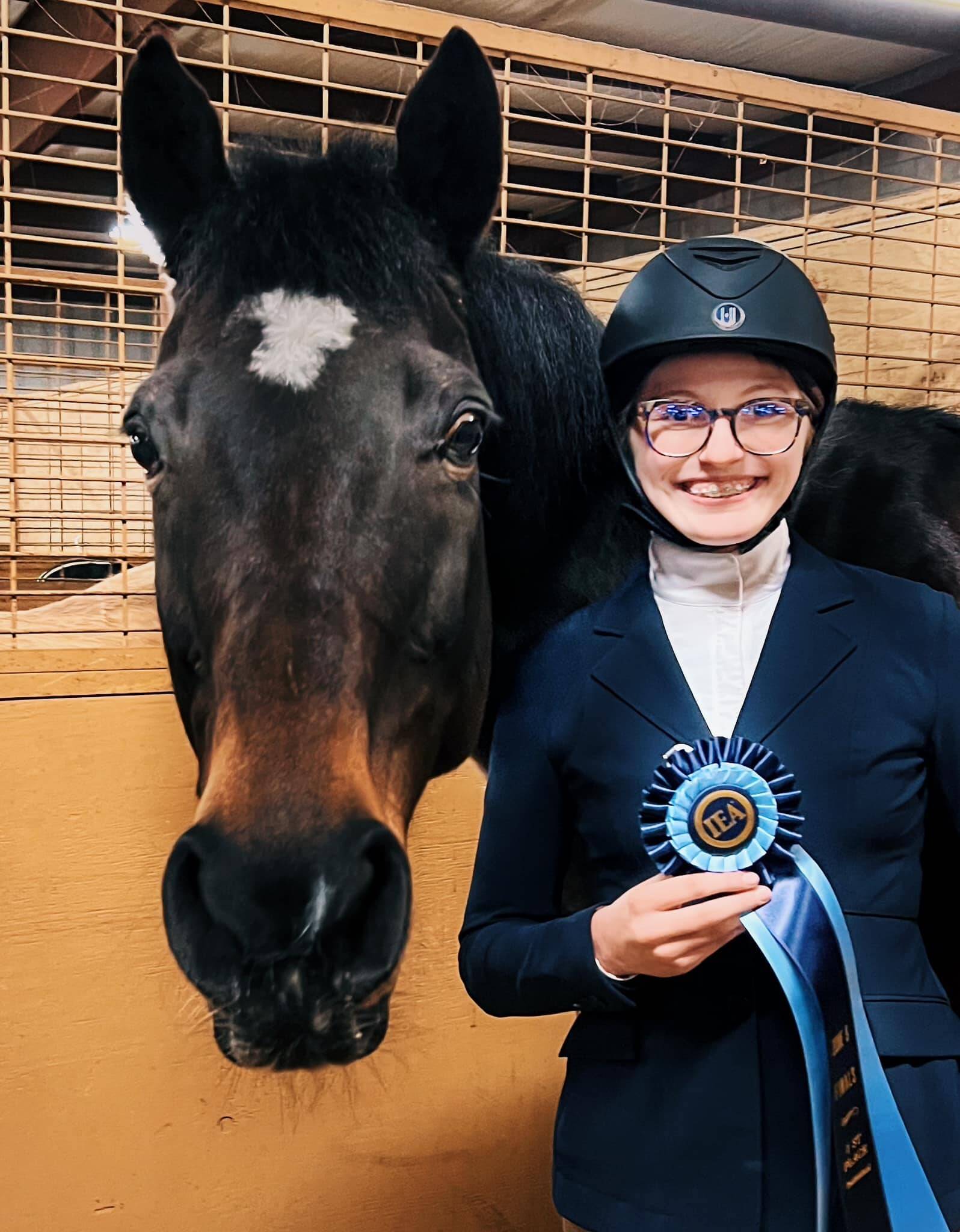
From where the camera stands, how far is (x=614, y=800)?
1.07 metres

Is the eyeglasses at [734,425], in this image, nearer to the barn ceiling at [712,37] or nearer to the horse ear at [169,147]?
the horse ear at [169,147]

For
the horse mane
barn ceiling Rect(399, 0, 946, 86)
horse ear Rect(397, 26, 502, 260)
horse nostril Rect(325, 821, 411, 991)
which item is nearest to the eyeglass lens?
horse ear Rect(397, 26, 502, 260)

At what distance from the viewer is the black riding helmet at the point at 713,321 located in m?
1.10

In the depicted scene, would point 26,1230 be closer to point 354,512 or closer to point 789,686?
point 354,512

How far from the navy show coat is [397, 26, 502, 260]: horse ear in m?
0.58

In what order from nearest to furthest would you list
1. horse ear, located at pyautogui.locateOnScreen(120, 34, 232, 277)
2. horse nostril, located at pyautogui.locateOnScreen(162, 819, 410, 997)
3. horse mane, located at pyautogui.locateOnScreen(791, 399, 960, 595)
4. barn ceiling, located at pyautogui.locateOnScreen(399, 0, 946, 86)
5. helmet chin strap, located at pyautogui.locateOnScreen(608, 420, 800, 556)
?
horse nostril, located at pyautogui.locateOnScreen(162, 819, 410, 997) < helmet chin strap, located at pyautogui.locateOnScreen(608, 420, 800, 556) < horse ear, located at pyautogui.locateOnScreen(120, 34, 232, 277) < horse mane, located at pyautogui.locateOnScreen(791, 399, 960, 595) < barn ceiling, located at pyautogui.locateOnScreen(399, 0, 946, 86)

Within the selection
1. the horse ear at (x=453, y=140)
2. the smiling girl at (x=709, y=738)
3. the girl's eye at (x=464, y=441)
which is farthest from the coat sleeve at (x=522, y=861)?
the horse ear at (x=453, y=140)

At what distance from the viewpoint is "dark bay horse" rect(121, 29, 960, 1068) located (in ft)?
2.81

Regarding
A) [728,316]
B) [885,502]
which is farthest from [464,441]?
[885,502]

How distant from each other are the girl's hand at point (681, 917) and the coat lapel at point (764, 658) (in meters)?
0.16

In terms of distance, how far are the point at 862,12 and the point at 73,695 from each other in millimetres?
2322

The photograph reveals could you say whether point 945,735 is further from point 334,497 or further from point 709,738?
point 334,497

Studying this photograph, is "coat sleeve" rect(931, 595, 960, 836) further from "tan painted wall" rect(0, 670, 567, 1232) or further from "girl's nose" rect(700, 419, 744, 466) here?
"tan painted wall" rect(0, 670, 567, 1232)

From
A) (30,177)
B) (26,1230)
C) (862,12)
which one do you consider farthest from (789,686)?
(30,177)
